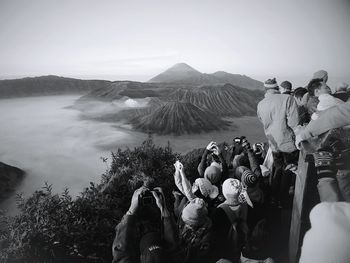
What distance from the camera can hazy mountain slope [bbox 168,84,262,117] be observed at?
2.98 metres

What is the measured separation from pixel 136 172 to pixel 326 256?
1603 mm

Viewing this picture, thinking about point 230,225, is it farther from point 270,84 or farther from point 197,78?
point 197,78

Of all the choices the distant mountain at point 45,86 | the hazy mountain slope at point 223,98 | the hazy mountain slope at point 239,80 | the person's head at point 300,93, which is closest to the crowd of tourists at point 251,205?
the person's head at point 300,93

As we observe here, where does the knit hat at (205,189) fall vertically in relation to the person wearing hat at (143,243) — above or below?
above

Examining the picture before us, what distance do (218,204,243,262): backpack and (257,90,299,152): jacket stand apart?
939 millimetres

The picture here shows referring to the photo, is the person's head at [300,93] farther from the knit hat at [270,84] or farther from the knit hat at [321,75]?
the knit hat at [270,84]

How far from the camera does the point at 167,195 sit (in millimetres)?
2795

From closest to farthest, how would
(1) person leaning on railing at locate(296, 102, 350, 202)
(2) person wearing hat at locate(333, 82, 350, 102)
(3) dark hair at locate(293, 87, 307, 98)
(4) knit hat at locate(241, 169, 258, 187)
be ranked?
(1) person leaning on railing at locate(296, 102, 350, 202) → (4) knit hat at locate(241, 169, 258, 187) → (2) person wearing hat at locate(333, 82, 350, 102) → (3) dark hair at locate(293, 87, 307, 98)

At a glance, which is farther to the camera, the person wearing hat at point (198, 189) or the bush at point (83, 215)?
the person wearing hat at point (198, 189)

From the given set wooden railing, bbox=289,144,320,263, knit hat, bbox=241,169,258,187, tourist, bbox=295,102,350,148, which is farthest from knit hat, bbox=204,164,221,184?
tourist, bbox=295,102,350,148

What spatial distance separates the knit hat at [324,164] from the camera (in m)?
2.03

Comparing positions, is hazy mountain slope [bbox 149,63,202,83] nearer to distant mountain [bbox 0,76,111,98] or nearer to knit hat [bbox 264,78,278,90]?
distant mountain [bbox 0,76,111,98]

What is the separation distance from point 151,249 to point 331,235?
3.56ft

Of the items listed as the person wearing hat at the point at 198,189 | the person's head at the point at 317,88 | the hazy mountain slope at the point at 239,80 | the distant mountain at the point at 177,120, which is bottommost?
the person wearing hat at the point at 198,189
